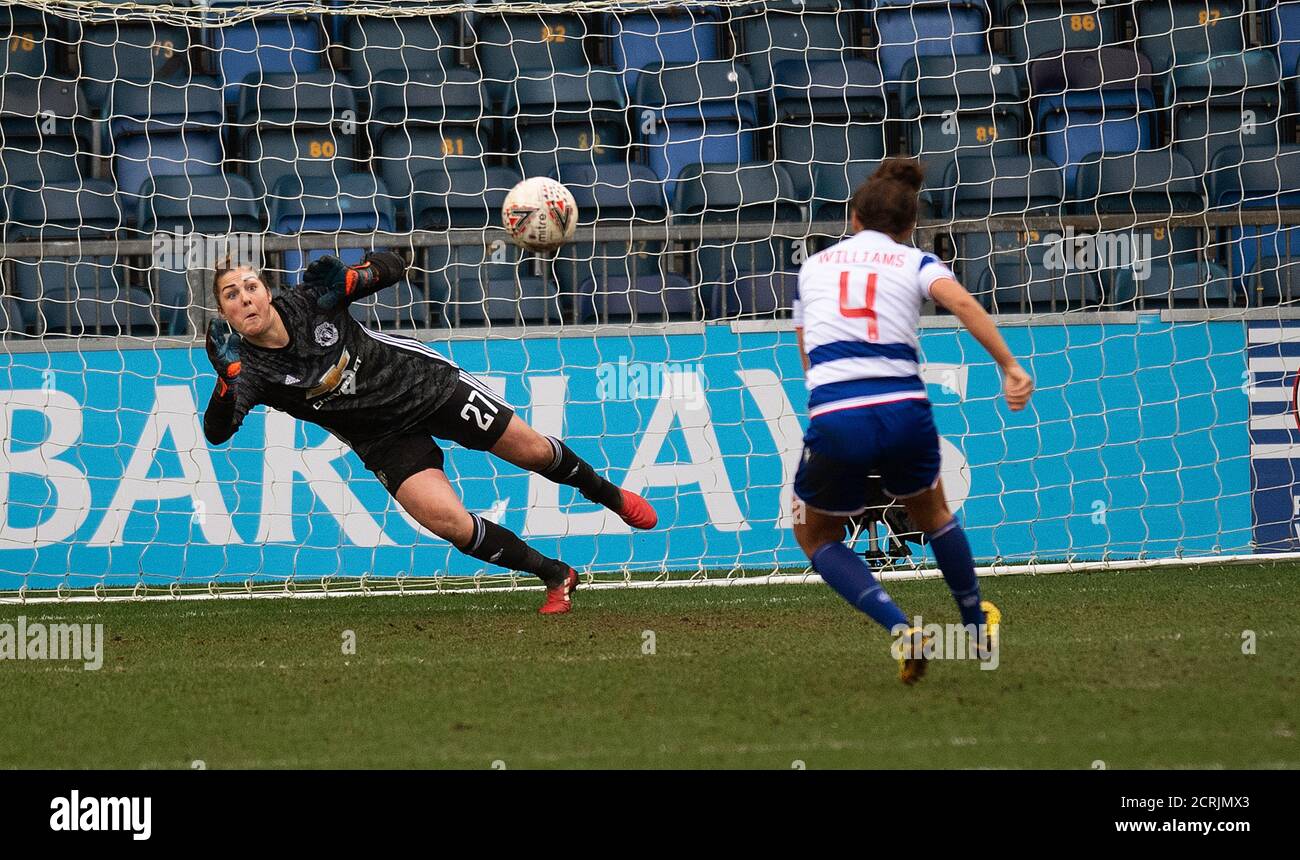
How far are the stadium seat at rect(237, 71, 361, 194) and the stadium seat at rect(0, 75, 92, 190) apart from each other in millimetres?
1195

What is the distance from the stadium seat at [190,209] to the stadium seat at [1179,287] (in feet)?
19.7

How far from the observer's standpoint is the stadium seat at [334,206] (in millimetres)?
9625

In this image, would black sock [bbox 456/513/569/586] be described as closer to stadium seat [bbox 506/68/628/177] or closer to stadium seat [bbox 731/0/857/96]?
stadium seat [bbox 506/68/628/177]

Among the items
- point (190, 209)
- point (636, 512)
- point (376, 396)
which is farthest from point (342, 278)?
point (190, 209)

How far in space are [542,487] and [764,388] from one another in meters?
1.52

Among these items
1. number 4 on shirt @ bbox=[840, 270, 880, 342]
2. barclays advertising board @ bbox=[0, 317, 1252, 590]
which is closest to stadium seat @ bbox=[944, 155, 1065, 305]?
barclays advertising board @ bbox=[0, 317, 1252, 590]

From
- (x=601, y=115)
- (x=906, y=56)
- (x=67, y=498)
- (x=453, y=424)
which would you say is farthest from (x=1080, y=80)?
(x=67, y=498)

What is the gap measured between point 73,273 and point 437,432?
396cm

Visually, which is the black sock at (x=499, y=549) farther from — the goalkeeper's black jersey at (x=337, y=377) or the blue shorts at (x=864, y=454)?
the blue shorts at (x=864, y=454)

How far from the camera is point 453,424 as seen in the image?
6.47 meters

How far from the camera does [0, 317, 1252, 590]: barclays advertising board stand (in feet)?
27.3

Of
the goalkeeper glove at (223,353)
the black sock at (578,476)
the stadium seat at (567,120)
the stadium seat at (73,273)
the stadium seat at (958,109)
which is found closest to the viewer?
the goalkeeper glove at (223,353)

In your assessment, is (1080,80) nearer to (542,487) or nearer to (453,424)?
(542,487)

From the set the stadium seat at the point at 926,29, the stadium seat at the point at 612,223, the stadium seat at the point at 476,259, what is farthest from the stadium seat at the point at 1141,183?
the stadium seat at the point at 476,259
